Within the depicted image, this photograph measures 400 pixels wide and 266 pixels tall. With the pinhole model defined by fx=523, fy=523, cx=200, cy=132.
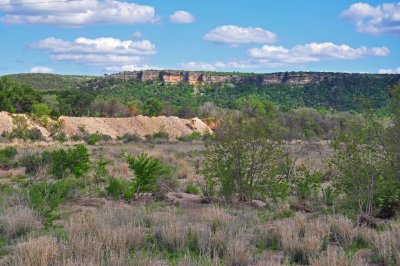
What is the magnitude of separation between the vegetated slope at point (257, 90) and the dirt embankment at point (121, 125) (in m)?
24.7

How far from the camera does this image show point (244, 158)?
50.0 ft

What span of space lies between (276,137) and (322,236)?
274 inches

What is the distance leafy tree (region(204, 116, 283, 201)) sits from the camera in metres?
15.2

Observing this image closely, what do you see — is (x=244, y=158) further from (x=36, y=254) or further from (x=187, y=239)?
(x=36, y=254)

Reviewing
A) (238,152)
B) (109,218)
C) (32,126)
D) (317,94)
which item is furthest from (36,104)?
(317,94)

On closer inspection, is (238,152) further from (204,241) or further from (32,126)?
(32,126)

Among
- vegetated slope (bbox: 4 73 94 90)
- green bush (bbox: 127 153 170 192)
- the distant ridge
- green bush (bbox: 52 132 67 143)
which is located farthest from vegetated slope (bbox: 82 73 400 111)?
green bush (bbox: 127 153 170 192)

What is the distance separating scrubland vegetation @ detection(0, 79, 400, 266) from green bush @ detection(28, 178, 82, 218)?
40mm

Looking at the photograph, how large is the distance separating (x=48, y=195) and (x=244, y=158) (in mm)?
5638

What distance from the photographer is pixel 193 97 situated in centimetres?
11856

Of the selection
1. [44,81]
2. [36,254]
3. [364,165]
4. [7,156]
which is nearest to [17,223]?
[36,254]

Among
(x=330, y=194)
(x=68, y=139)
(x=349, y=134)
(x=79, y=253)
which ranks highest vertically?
(x=349, y=134)

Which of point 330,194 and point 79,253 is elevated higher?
point 79,253

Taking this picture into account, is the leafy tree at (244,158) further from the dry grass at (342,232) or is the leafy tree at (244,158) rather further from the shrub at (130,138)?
the shrub at (130,138)
